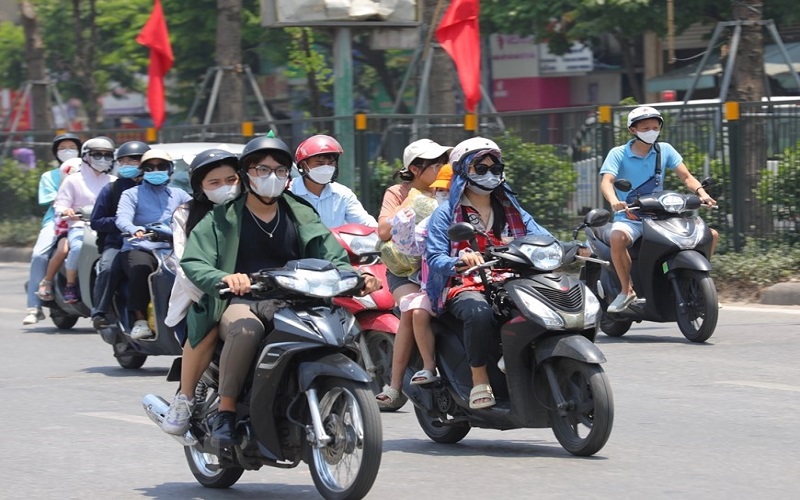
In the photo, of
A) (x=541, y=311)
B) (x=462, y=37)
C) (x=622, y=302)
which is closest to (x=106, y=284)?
(x=622, y=302)

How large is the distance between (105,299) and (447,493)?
224 inches

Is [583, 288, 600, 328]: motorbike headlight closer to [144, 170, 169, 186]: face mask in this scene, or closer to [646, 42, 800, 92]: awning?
[144, 170, 169, 186]: face mask

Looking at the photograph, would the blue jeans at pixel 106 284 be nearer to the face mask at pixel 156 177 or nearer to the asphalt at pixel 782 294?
the face mask at pixel 156 177

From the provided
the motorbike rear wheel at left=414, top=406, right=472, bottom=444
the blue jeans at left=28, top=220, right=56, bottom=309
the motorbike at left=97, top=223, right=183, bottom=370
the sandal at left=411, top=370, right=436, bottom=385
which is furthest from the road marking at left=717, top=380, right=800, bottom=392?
the blue jeans at left=28, top=220, right=56, bottom=309

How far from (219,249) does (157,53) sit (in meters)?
18.9

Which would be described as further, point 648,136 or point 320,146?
point 648,136

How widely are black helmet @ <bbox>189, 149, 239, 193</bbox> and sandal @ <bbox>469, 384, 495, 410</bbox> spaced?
169cm

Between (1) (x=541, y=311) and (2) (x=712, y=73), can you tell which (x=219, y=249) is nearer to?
(1) (x=541, y=311)

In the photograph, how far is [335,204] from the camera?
9969 millimetres

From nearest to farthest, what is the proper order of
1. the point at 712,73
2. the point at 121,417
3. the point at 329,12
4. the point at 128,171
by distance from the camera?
the point at 121,417 → the point at 128,171 → the point at 329,12 → the point at 712,73

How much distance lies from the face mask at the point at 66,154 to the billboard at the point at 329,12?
5463 mm

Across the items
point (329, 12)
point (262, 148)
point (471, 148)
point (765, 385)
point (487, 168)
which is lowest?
point (765, 385)

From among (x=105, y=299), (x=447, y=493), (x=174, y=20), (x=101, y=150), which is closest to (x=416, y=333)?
(x=447, y=493)

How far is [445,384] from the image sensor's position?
776 centimetres
